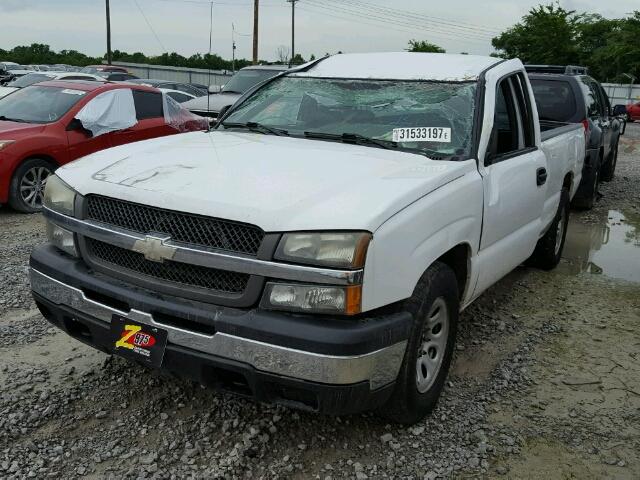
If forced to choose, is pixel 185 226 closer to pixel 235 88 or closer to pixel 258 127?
pixel 258 127

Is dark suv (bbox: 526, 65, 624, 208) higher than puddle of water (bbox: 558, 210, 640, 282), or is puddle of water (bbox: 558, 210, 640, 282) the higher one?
dark suv (bbox: 526, 65, 624, 208)

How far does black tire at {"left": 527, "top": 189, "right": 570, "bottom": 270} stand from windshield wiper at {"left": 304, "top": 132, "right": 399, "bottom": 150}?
259 cm

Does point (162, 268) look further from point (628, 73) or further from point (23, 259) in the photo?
point (628, 73)

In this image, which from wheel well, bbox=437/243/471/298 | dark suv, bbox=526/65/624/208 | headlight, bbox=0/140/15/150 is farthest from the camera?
dark suv, bbox=526/65/624/208

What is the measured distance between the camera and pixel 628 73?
52.3 m

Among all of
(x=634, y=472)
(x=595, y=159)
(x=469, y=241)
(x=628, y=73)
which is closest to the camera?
(x=634, y=472)

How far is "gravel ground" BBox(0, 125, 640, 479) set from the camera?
2.85 metres

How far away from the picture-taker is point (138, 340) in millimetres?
2742

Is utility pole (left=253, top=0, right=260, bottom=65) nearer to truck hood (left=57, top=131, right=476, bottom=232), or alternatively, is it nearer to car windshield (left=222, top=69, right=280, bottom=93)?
car windshield (left=222, top=69, right=280, bottom=93)

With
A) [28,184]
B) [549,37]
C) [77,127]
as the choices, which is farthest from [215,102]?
[549,37]

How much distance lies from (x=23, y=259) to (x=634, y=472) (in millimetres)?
4981

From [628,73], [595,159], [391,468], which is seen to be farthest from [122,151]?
[628,73]

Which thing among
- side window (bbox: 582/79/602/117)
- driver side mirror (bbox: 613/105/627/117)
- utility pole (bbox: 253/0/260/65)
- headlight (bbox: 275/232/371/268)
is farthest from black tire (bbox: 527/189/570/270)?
utility pole (bbox: 253/0/260/65)

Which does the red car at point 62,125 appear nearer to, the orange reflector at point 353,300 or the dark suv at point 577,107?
the dark suv at point 577,107
